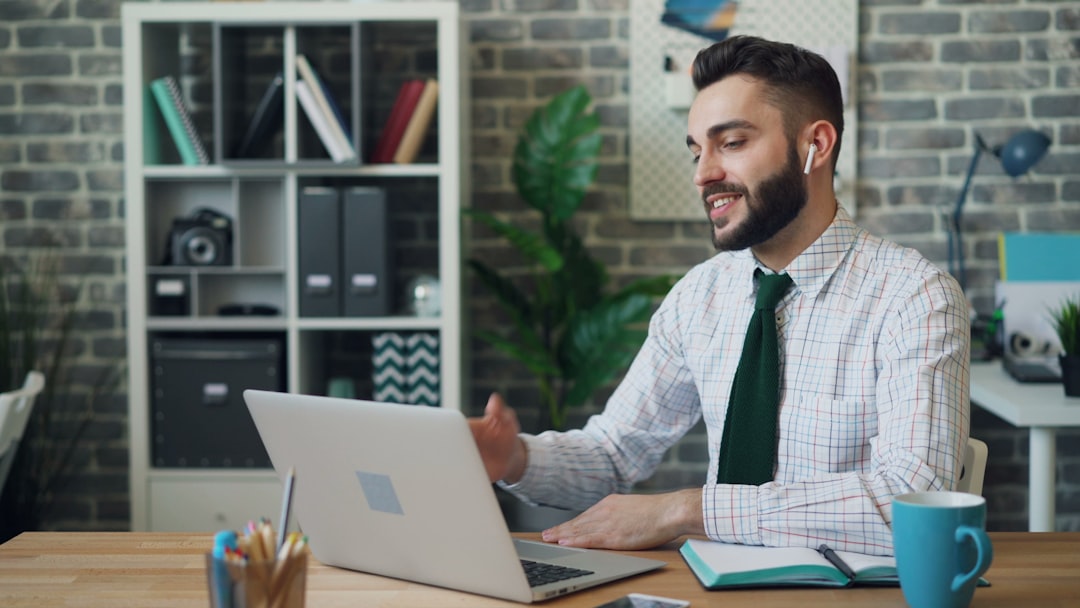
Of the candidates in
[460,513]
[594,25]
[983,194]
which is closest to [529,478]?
[460,513]

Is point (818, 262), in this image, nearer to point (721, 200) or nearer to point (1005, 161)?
point (721, 200)

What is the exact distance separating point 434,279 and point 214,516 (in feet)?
3.12

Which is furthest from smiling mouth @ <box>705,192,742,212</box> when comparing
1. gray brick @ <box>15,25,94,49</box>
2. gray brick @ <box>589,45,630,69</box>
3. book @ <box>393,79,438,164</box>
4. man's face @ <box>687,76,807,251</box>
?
gray brick @ <box>15,25,94,49</box>

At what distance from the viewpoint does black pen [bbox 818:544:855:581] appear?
4.00 ft

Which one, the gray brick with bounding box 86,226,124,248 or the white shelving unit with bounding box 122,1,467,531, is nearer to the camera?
the white shelving unit with bounding box 122,1,467,531

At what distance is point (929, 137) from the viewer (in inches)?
137

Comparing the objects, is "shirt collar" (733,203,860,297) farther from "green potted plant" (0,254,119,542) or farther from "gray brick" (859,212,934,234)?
"green potted plant" (0,254,119,542)

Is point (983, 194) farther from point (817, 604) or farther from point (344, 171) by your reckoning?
point (817, 604)

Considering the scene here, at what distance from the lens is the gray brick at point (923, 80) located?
3477 mm

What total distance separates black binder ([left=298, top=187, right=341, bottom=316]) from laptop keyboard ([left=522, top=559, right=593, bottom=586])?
2.03 metres

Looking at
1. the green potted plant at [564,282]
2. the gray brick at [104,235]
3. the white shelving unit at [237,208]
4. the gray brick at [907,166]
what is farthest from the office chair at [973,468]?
the gray brick at [104,235]

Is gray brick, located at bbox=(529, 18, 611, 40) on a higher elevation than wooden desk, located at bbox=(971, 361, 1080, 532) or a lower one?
higher

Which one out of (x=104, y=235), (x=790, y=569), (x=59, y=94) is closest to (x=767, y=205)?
(x=790, y=569)

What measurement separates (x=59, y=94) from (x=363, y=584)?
2864 millimetres
